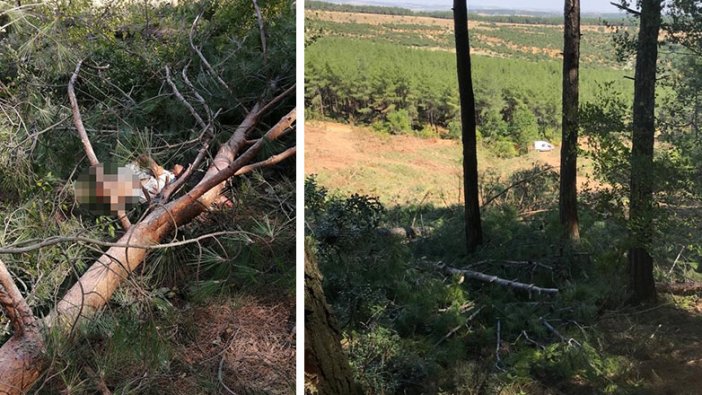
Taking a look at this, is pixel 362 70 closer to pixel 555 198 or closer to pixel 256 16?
pixel 256 16

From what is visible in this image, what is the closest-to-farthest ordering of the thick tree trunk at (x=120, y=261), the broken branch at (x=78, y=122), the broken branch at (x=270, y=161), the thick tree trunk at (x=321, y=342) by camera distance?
the thick tree trunk at (x=120, y=261)
the broken branch at (x=78, y=122)
the broken branch at (x=270, y=161)
the thick tree trunk at (x=321, y=342)

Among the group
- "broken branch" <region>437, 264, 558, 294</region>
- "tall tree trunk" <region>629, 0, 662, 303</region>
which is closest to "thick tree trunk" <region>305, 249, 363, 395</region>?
"broken branch" <region>437, 264, 558, 294</region>

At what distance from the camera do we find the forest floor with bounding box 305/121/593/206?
159 centimetres

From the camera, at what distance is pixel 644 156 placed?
1.37 metres

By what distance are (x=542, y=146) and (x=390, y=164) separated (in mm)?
411

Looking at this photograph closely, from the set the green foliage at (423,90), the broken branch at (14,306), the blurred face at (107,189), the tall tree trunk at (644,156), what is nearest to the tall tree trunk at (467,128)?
the green foliage at (423,90)

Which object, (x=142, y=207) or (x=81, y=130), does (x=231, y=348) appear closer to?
(x=142, y=207)

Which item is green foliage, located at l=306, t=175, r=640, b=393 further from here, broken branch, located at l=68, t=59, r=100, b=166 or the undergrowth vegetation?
broken branch, located at l=68, t=59, r=100, b=166

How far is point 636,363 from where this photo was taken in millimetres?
1409

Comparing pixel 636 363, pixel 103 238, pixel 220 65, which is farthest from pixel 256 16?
pixel 636 363

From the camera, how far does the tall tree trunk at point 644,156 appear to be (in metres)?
1.33

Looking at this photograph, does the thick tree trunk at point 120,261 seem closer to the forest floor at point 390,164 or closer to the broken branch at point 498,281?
the forest floor at point 390,164

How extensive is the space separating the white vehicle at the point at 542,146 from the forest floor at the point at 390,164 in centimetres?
6

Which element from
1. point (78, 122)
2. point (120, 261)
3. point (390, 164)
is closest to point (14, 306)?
point (120, 261)
